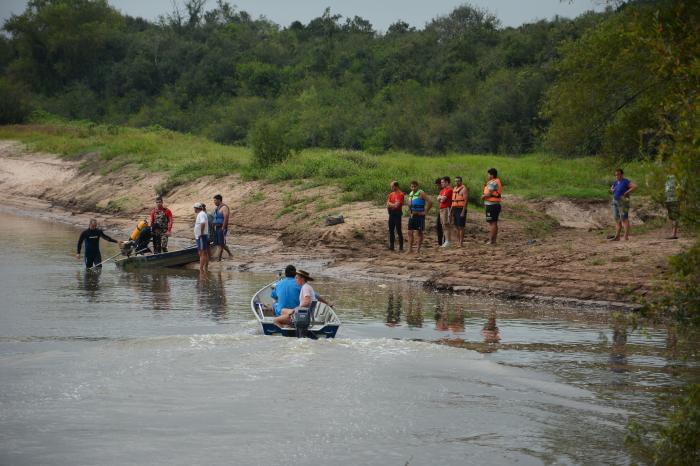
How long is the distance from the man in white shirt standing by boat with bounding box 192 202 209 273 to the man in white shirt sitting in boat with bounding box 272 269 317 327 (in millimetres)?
7622

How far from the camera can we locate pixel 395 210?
74.3ft

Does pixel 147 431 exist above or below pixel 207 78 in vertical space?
below

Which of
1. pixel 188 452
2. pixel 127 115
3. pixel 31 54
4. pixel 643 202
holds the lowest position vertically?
pixel 188 452

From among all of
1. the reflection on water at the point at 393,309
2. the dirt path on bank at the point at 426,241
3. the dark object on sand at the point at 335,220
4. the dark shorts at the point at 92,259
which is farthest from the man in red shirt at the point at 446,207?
the dark shorts at the point at 92,259

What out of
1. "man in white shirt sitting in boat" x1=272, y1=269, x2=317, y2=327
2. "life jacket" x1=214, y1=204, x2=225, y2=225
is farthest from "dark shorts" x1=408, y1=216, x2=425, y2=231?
Answer: "man in white shirt sitting in boat" x1=272, y1=269, x2=317, y2=327

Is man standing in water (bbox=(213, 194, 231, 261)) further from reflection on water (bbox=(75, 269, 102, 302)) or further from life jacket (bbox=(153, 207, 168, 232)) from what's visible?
reflection on water (bbox=(75, 269, 102, 302))

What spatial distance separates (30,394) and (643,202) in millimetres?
19085

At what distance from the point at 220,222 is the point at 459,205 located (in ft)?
19.6

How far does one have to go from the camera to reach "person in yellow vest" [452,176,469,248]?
21.9 meters

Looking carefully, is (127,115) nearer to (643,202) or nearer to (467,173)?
(467,173)

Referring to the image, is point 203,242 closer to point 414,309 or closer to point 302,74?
point 414,309

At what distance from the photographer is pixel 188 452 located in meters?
10.9

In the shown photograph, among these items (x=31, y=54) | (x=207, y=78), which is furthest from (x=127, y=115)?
(x=31, y=54)

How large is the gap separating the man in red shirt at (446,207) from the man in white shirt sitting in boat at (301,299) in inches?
287
